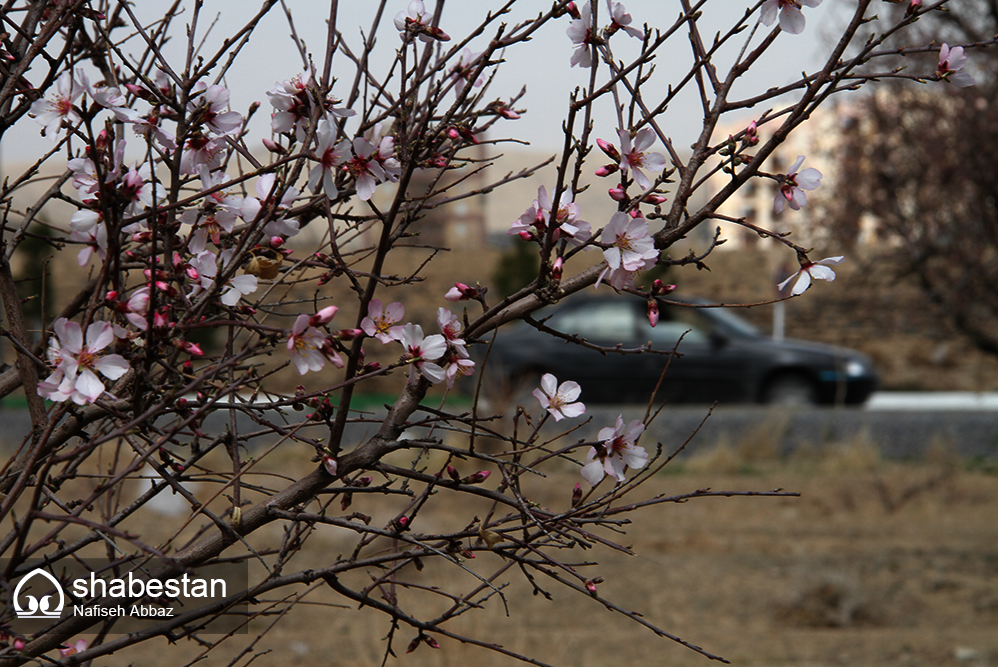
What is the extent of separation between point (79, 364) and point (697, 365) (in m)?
10.2

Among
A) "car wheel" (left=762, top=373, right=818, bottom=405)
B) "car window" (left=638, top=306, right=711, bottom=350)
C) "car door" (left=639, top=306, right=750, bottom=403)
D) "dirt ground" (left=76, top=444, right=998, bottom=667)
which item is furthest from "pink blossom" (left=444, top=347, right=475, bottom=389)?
"car wheel" (left=762, top=373, right=818, bottom=405)

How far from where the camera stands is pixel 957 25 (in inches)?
263

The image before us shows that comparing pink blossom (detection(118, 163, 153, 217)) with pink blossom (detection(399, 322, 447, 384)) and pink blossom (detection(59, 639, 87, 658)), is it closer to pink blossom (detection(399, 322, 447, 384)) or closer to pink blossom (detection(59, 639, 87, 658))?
pink blossom (detection(399, 322, 447, 384))

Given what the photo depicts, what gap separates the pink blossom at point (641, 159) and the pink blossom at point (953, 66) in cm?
Result: 52

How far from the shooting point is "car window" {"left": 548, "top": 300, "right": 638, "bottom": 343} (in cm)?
1120

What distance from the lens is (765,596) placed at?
5672mm

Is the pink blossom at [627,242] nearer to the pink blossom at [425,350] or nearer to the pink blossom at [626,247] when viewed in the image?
the pink blossom at [626,247]

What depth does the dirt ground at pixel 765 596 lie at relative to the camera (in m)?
4.70

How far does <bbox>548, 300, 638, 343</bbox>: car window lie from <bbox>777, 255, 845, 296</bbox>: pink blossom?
374 inches

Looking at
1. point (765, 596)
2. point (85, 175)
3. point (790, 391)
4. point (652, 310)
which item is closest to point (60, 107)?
point (85, 175)

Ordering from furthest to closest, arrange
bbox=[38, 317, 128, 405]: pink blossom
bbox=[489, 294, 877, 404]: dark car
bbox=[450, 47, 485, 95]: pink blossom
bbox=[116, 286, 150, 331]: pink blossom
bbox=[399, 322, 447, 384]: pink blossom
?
bbox=[489, 294, 877, 404]: dark car < bbox=[450, 47, 485, 95]: pink blossom < bbox=[399, 322, 447, 384]: pink blossom < bbox=[116, 286, 150, 331]: pink blossom < bbox=[38, 317, 128, 405]: pink blossom

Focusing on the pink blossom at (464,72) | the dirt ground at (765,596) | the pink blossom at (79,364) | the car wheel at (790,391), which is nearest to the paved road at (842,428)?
the dirt ground at (765,596)

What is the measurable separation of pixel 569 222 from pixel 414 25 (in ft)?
1.59

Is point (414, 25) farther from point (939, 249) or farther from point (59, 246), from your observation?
point (939, 249)
